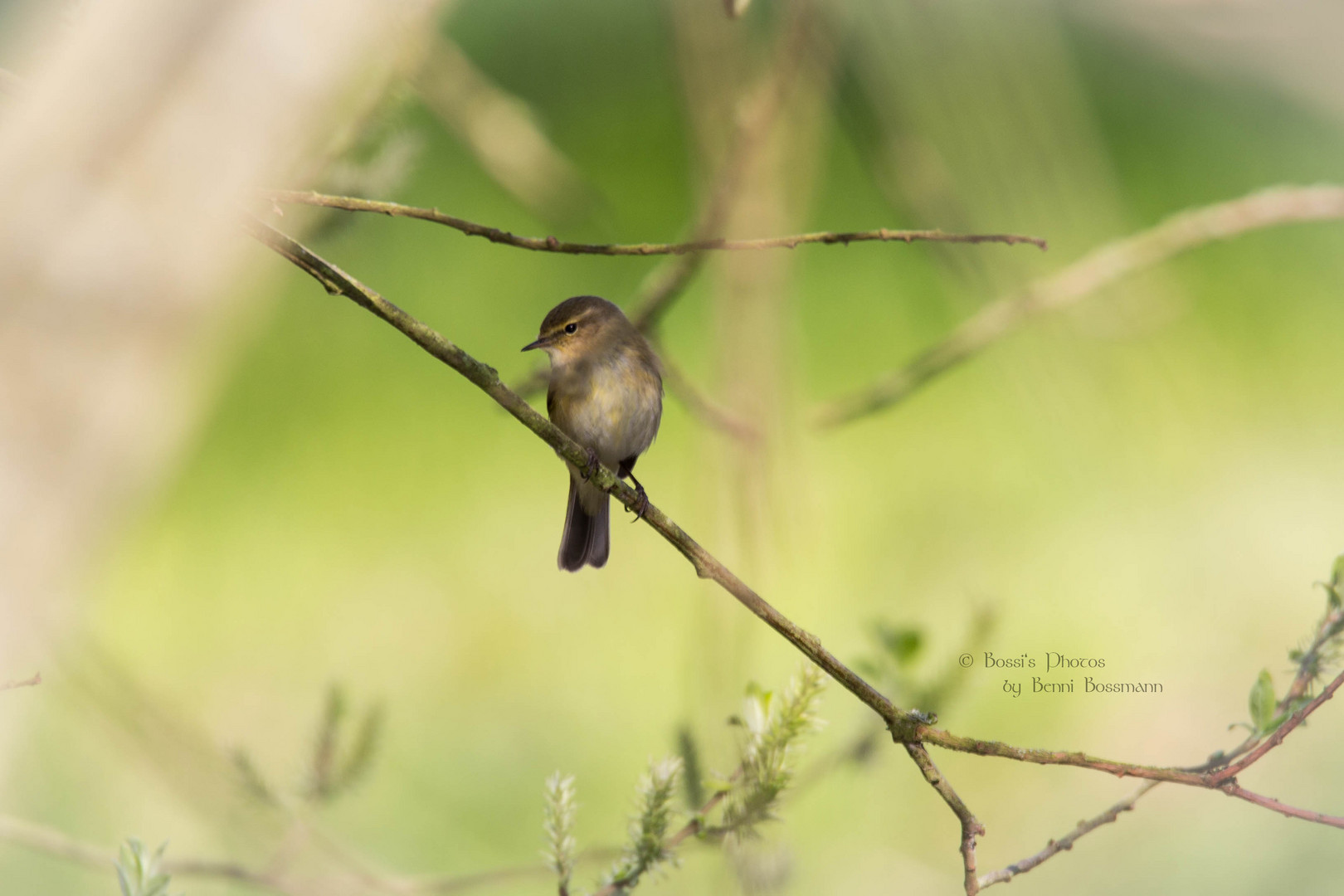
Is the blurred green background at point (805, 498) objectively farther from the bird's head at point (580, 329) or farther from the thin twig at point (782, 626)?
the thin twig at point (782, 626)

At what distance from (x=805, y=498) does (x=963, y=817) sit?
0.66 meters

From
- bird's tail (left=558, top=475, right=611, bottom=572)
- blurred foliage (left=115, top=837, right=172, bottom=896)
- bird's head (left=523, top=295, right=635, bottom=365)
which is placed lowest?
blurred foliage (left=115, top=837, right=172, bottom=896)

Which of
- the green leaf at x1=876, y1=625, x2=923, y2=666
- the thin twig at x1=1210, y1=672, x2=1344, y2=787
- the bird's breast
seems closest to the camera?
the thin twig at x1=1210, y1=672, x2=1344, y2=787

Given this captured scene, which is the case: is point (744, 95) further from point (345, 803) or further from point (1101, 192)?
point (345, 803)

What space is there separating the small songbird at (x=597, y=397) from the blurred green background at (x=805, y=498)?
230mm

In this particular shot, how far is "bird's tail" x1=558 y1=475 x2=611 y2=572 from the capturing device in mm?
2750

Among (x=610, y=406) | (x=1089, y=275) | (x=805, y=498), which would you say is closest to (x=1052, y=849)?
(x=805, y=498)

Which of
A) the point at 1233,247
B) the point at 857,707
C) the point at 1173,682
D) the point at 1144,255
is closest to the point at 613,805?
the point at 857,707

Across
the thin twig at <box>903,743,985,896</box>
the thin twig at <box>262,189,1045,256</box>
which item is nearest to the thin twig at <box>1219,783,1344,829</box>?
the thin twig at <box>903,743,985,896</box>

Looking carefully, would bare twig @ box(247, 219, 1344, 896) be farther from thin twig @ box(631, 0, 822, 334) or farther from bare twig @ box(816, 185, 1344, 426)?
bare twig @ box(816, 185, 1344, 426)

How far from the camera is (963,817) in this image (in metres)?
1.15

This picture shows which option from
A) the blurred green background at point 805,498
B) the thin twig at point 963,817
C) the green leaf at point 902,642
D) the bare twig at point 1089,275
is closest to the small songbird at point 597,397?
the blurred green background at point 805,498

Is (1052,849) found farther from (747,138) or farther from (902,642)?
(747,138)

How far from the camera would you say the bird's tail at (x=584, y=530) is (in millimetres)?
2750
